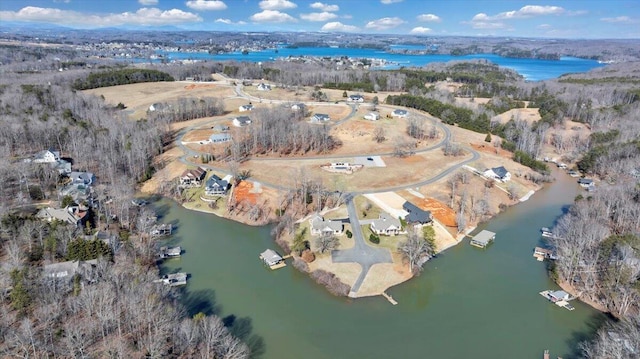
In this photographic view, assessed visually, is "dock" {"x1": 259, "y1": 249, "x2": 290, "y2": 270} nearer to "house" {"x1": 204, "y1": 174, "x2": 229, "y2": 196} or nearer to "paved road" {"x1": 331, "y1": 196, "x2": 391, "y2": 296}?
"paved road" {"x1": 331, "y1": 196, "x2": 391, "y2": 296}

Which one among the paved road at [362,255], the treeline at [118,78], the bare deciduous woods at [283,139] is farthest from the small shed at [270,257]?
the treeline at [118,78]

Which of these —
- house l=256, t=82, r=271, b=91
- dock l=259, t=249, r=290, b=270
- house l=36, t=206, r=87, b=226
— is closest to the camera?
dock l=259, t=249, r=290, b=270

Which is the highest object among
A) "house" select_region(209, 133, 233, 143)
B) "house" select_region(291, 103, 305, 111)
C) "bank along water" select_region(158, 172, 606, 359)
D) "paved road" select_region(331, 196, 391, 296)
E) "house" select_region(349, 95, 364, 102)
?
A: "house" select_region(349, 95, 364, 102)

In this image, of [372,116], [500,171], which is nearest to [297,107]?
[372,116]

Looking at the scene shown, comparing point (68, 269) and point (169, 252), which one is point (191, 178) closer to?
point (169, 252)

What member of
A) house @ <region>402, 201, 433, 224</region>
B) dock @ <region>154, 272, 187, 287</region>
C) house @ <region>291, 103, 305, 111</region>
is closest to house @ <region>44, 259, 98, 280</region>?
dock @ <region>154, 272, 187, 287</region>

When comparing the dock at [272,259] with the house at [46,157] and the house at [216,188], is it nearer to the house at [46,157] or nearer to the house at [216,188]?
the house at [216,188]
